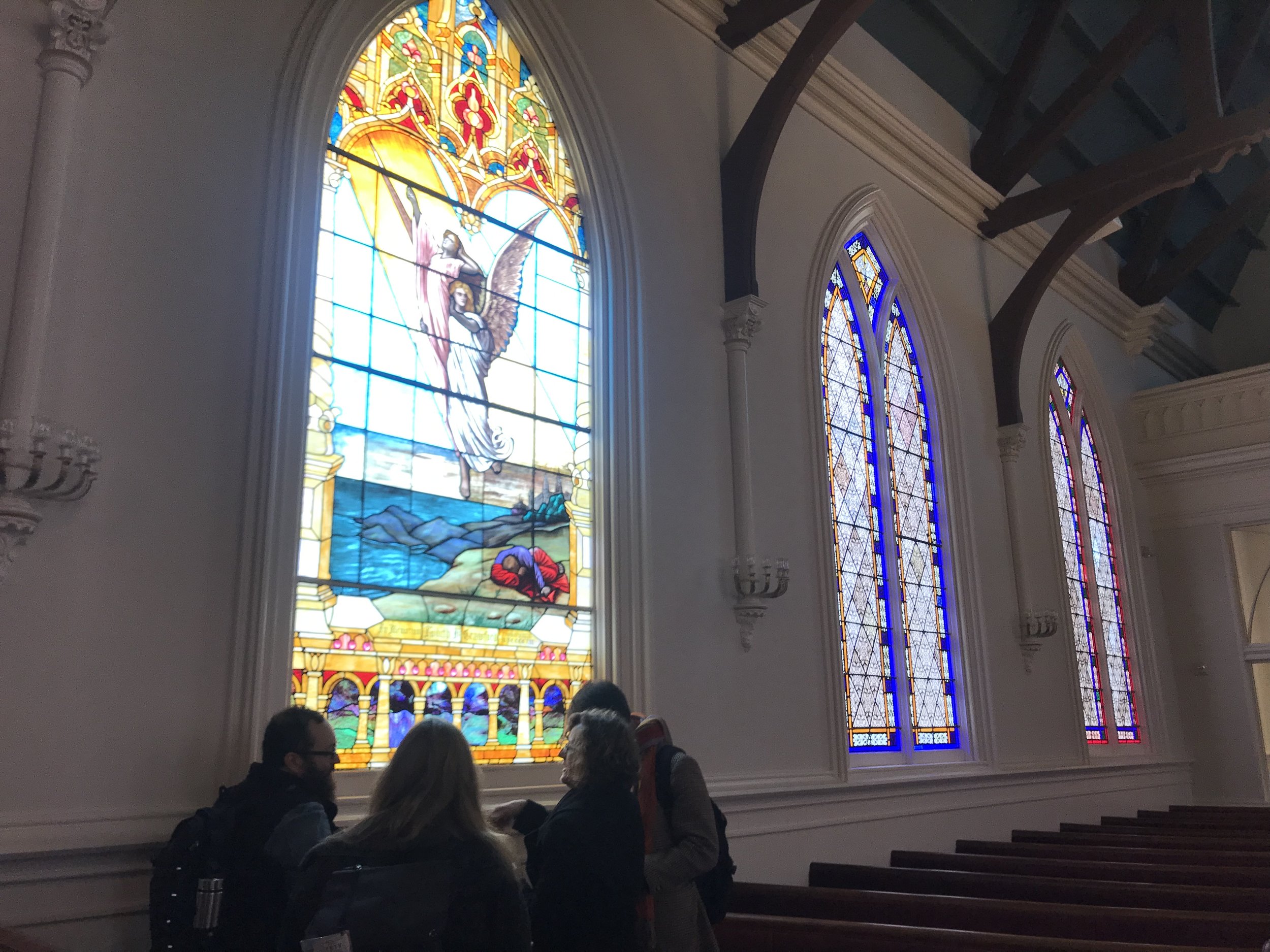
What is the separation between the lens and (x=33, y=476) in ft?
9.39

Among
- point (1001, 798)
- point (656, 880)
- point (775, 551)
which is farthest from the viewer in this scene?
point (1001, 798)

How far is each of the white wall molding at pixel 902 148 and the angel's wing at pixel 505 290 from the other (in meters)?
1.83

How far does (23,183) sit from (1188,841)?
6237mm

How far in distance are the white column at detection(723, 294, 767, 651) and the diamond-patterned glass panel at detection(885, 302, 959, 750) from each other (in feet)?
5.79

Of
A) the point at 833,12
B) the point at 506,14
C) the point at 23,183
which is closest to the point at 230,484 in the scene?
the point at 23,183

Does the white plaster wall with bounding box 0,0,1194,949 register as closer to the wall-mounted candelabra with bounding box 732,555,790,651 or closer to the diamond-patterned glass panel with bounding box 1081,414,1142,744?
the wall-mounted candelabra with bounding box 732,555,790,651

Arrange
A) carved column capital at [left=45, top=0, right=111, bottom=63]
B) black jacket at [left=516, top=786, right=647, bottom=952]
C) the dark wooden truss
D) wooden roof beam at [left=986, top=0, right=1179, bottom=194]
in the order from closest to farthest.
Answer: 1. black jacket at [left=516, top=786, right=647, bottom=952]
2. carved column capital at [left=45, top=0, right=111, bottom=63]
3. the dark wooden truss
4. wooden roof beam at [left=986, top=0, right=1179, bottom=194]

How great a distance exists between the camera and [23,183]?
314 cm

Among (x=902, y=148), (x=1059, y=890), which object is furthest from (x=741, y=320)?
(x=1059, y=890)

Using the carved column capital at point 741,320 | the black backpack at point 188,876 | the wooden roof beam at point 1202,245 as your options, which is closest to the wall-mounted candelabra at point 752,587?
the carved column capital at point 741,320

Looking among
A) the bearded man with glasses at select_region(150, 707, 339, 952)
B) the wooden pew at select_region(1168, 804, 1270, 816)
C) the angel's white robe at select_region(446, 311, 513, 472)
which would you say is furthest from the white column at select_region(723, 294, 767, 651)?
the wooden pew at select_region(1168, 804, 1270, 816)

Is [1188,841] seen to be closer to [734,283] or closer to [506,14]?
[734,283]

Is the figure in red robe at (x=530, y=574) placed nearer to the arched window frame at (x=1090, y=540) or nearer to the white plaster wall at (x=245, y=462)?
the white plaster wall at (x=245, y=462)

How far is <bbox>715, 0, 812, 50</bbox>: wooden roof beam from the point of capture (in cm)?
586
